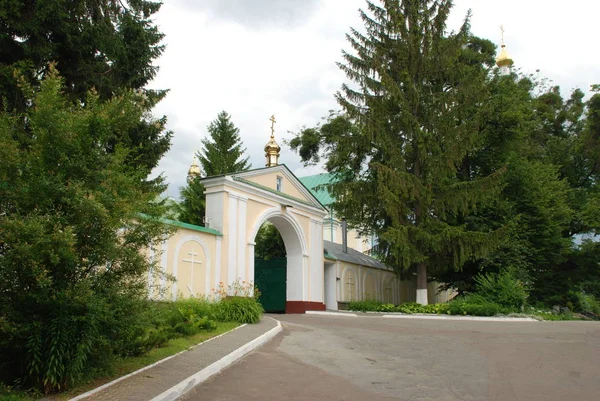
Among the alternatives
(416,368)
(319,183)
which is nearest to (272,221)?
(416,368)

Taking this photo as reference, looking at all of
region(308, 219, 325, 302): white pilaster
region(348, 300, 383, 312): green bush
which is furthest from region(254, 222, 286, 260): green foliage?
region(348, 300, 383, 312): green bush

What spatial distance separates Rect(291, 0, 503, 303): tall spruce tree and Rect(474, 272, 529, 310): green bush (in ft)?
4.14

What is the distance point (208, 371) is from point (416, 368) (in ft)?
10.6

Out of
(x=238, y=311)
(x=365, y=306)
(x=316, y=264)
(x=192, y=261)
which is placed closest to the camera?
(x=238, y=311)

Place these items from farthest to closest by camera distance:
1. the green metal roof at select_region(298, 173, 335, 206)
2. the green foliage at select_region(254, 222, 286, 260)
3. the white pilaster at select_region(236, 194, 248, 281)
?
the green metal roof at select_region(298, 173, 335, 206) → the green foliage at select_region(254, 222, 286, 260) → the white pilaster at select_region(236, 194, 248, 281)

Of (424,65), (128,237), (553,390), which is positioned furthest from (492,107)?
(128,237)

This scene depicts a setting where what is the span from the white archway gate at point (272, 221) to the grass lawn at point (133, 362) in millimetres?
7604

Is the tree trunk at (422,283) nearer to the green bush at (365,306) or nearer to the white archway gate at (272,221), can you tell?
the green bush at (365,306)

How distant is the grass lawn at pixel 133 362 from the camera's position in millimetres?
5863

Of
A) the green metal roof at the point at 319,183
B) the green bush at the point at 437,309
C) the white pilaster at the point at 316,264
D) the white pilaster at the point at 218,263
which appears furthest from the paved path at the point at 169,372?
the green metal roof at the point at 319,183

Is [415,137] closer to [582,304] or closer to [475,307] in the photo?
[475,307]

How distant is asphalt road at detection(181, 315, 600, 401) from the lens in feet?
22.0

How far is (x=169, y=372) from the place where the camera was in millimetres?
7254

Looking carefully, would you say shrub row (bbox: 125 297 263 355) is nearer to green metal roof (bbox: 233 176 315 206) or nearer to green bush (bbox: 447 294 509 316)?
green metal roof (bbox: 233 176 315 206)
